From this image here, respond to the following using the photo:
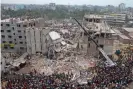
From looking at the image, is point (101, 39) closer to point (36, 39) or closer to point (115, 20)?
point (36, 39)

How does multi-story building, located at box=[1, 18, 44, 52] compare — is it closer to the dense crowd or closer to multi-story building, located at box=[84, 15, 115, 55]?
multi-story building, located at box=[84, 15, 115, 55]

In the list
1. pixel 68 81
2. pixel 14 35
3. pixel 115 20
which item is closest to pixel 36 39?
pixel 14 35

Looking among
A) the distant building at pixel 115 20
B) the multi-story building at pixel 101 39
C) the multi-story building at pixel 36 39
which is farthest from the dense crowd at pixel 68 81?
the distant building at pixel 115 20

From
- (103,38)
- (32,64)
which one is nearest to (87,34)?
(103,38)

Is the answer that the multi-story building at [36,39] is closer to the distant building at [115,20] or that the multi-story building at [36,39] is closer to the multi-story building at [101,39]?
the multi-story building at [101,39]

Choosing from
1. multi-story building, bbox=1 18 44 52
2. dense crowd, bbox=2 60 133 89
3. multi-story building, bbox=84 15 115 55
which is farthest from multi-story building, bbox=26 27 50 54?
dense crowd, bbox=2 60 133 89
